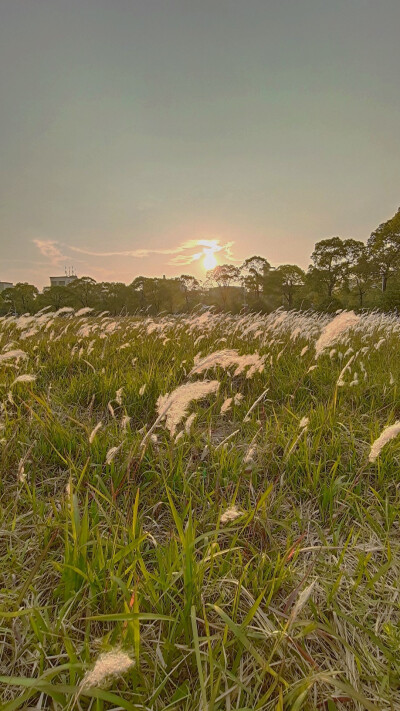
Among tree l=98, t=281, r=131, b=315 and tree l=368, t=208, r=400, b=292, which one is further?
tree l=98, t=281, r=131, b=315

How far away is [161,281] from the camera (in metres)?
67.3

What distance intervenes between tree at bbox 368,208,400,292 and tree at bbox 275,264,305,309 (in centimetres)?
1888

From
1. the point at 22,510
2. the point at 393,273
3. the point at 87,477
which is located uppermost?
the point at 393,273

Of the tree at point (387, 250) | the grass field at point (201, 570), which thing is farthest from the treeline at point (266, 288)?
the grass field at point (201, 570)

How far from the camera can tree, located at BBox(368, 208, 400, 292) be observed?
34.7 m

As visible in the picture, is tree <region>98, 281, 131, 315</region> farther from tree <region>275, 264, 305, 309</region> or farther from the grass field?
the grass field

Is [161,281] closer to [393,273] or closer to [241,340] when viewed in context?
[393,273]

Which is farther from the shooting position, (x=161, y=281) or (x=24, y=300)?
(x=161, y=281)

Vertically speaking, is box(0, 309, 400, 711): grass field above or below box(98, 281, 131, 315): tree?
below

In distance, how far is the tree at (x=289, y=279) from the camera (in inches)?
2366

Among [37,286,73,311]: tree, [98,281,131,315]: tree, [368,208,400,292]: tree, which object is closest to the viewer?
[368,208,400,292]: tree

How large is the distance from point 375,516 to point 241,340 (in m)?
4.47

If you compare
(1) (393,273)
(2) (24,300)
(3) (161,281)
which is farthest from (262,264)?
(2) (24,300)

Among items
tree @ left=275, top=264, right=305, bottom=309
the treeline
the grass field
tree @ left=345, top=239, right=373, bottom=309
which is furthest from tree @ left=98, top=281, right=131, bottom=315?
the grass field
